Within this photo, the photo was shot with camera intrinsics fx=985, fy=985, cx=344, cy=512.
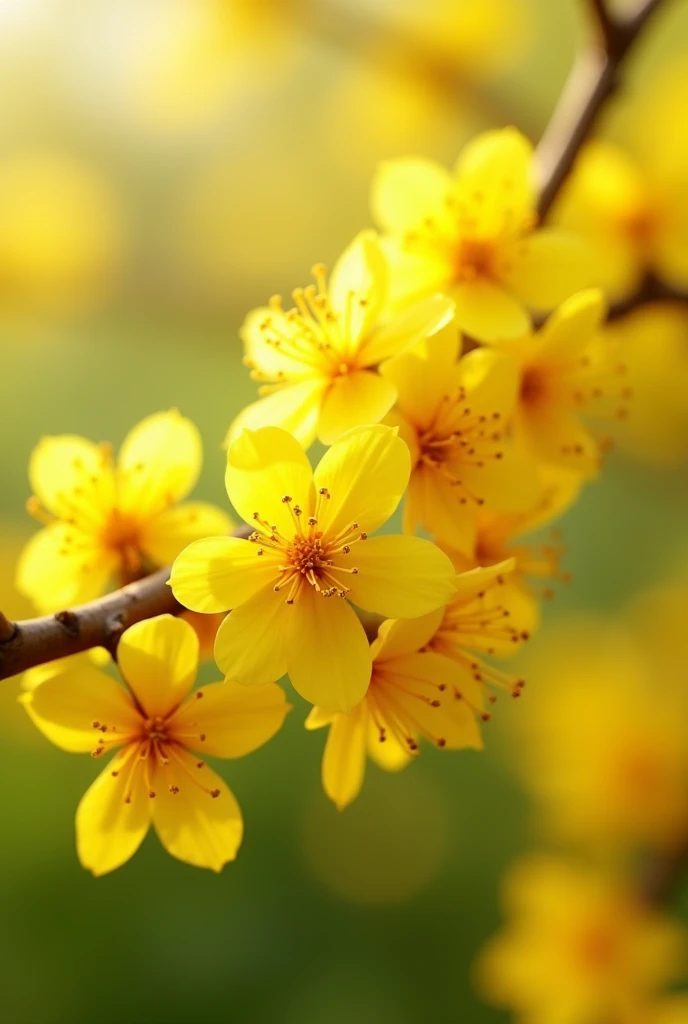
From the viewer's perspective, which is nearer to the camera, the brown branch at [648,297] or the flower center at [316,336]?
the flower center at [316,336]

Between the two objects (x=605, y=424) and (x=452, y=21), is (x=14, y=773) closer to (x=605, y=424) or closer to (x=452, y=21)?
(x=605, y=424)

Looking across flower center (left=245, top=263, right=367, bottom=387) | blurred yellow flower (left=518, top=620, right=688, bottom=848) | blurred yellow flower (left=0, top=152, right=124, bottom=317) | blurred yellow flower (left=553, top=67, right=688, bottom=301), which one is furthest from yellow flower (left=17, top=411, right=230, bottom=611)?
blurred yellow flower (left=518, top=620, right=688, bottom=848)

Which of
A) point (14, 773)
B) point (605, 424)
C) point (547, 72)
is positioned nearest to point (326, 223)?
point (547, 72)

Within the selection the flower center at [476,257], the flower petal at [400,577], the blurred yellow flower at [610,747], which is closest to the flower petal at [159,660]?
the flower petal at [400,577]

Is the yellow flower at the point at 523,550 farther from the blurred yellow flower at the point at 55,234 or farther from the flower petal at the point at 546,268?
the blurred yellow flower at the point at 55,234

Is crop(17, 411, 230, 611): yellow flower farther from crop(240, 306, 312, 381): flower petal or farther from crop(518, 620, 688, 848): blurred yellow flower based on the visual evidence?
crop(518, 620, 688, 848): blurred yellow flower

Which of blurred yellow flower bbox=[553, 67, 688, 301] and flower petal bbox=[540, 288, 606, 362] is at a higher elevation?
blurred yellow flower bbox=[553, 67, 688, 301]
